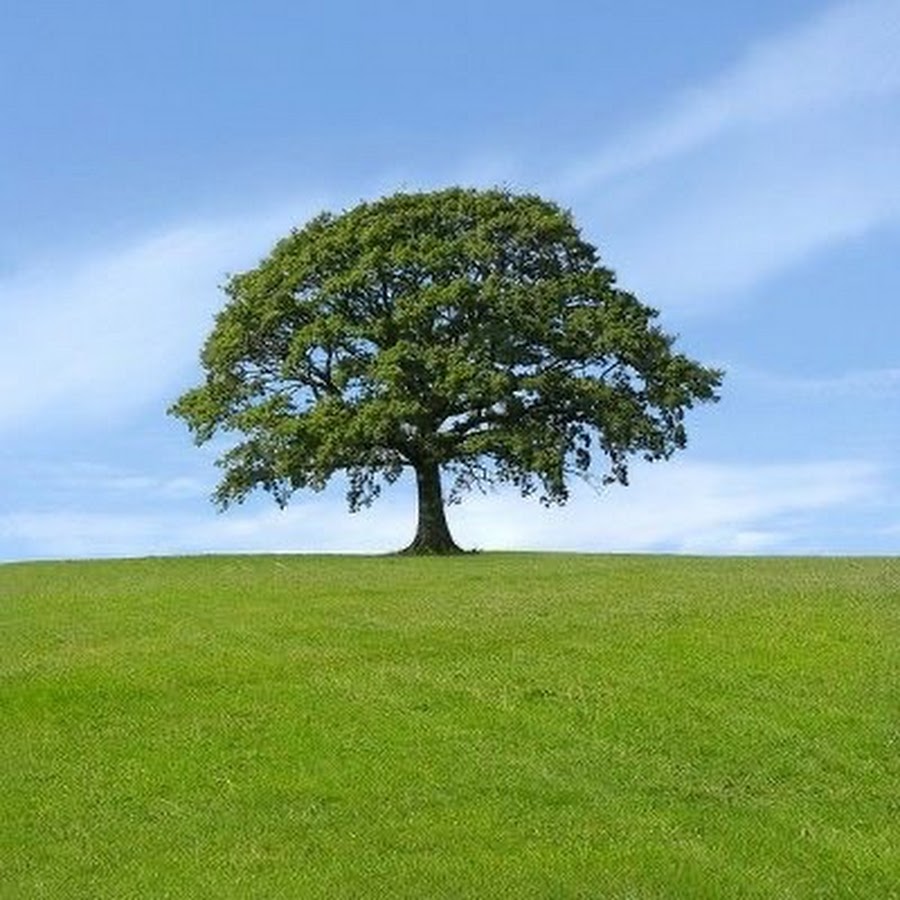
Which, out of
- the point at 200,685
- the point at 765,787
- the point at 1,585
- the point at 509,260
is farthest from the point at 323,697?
the point at 509,260

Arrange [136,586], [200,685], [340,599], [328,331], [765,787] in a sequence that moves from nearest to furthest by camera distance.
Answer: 1. [765,787]
2. [200,685]
3. [340,599]
4. [136,586]
5. [328,331]

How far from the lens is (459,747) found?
84.3 feet

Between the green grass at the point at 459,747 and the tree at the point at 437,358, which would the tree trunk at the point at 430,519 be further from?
the green grass at the point at 459,747

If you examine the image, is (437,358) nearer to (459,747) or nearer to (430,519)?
(430,519)

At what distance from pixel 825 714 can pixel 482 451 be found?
40145 millimetres

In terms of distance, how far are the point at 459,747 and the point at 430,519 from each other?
144ft

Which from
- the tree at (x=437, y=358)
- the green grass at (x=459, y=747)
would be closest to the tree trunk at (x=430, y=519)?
the tree at (x=437, y=358)

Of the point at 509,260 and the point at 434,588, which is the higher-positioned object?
the point at 509,260

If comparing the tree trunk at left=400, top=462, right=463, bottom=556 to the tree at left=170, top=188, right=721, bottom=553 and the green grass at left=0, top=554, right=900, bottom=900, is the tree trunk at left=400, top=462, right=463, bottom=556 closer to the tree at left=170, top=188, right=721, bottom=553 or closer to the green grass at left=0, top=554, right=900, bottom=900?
the tree at left=170, top=188, right=721, bottom=553

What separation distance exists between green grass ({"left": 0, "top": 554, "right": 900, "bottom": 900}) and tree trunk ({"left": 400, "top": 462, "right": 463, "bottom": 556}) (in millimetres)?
25225

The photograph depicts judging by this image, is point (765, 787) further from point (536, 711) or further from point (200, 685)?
point (200, 685)

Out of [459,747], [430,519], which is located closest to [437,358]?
[430,519]

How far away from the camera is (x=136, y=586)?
4984 cm

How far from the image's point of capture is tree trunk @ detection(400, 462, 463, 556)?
6869 cm
